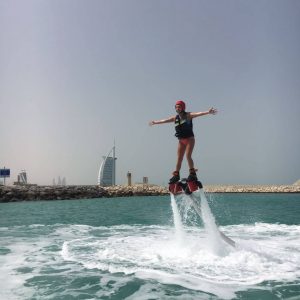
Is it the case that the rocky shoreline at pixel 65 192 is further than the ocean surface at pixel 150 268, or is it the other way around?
the rocky shoreline at pixel 65 192

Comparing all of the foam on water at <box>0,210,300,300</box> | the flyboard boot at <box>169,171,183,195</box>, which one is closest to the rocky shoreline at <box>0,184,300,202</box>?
the foam on water at <box>0,210,300,300</box>

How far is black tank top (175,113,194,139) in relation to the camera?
1276cm

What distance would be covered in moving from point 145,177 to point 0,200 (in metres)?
92.4

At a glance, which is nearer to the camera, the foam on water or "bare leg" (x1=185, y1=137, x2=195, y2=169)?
the foam on water

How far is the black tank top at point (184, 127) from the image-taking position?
1276 centimetres

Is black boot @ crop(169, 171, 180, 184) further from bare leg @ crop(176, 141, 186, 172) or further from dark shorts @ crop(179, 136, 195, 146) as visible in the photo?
dark shorts @ crop(179, 136, 195, 146)

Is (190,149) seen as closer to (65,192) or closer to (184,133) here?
(184,133)

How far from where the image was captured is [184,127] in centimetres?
1280

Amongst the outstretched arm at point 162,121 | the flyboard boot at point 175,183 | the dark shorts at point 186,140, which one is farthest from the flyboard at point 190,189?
the outstretched arm at point 162,121

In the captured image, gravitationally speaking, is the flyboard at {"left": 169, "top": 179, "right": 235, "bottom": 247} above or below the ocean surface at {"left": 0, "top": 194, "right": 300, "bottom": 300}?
above

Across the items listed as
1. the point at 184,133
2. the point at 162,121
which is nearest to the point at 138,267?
the point at 184,133

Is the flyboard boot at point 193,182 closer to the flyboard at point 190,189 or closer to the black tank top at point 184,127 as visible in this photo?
the flyboard at point 190,189

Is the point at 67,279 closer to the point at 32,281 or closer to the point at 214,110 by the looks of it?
the point at 32,281

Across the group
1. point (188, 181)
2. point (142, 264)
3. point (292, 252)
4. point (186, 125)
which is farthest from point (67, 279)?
point (292, 252)
